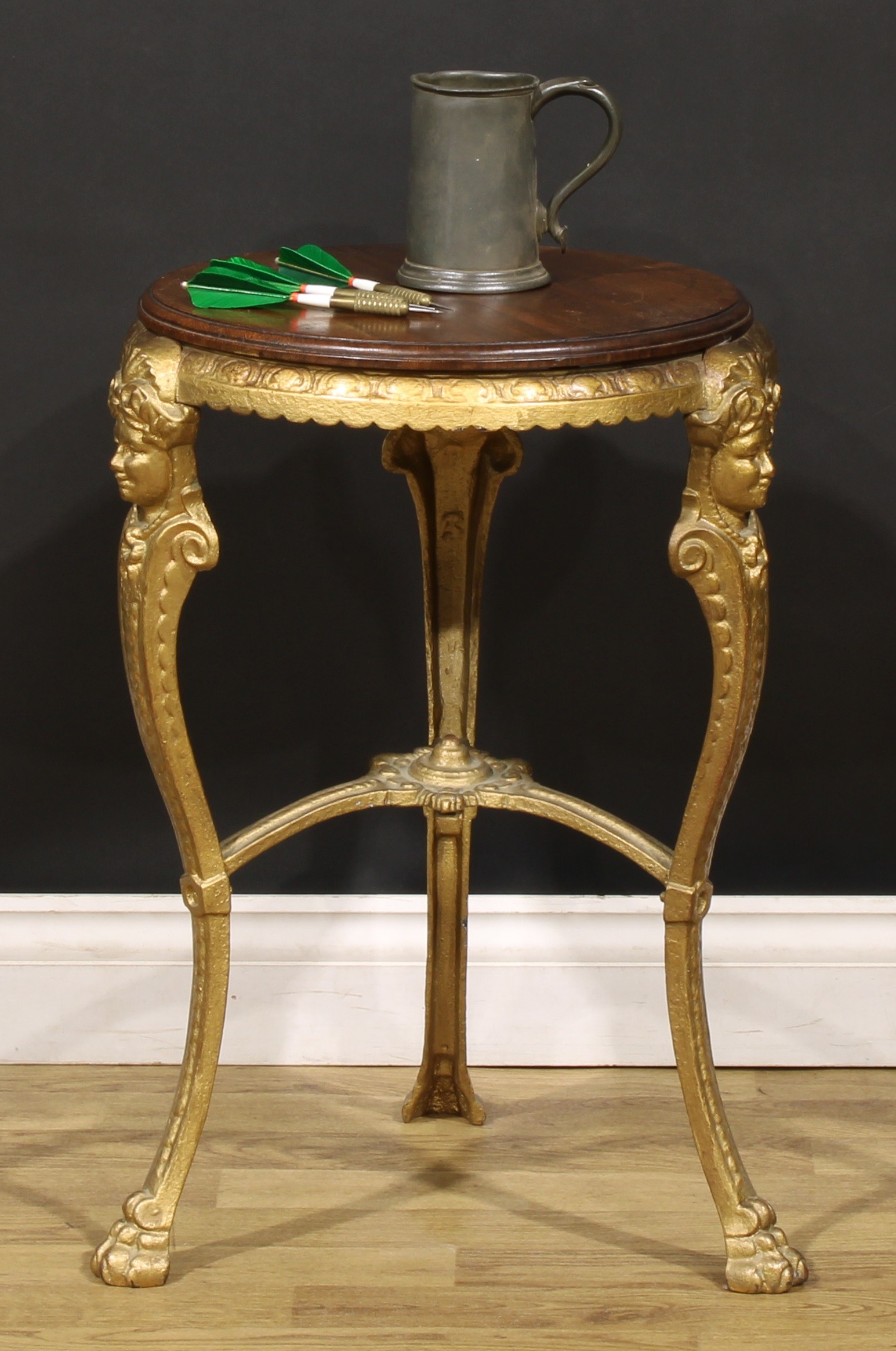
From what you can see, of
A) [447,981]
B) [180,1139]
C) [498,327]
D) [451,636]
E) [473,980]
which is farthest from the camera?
[473,980]

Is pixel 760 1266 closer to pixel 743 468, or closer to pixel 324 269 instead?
pixel 743 468

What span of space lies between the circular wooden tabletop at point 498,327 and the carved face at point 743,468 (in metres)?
0.09

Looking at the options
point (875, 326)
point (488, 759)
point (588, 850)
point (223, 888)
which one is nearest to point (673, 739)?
point (588, 850)

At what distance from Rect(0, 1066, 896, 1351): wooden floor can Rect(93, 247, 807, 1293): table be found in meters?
0.07

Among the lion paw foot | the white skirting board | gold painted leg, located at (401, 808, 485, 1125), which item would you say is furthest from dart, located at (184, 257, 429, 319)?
the lion paw foot

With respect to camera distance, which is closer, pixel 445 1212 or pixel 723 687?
pixel 723 687

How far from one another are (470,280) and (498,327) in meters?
0.12

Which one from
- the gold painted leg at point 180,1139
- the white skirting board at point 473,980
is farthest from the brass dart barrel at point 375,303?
the white skirting board at point 473,980

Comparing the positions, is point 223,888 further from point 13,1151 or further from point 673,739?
point 673,739

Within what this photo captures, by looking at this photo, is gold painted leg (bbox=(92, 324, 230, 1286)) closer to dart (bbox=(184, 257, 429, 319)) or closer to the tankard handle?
dart (bbox=(184, 257, 429, 319))

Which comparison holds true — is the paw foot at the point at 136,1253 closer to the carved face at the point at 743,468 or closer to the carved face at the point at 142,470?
the carved face at the point at 142,470

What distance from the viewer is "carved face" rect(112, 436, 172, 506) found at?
5.23 ft

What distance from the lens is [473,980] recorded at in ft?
7.44

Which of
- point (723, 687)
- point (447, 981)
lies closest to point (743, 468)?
point (723, 687)
